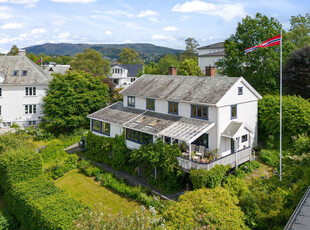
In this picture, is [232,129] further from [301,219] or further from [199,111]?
[301,219]

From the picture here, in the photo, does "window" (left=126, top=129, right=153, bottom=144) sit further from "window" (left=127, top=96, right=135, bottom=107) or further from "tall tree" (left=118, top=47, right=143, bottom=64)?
"tall tree" (left=118, top=47, right=143, bottom=64)

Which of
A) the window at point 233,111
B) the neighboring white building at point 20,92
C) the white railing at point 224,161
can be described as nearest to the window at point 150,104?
the window at point 233,111

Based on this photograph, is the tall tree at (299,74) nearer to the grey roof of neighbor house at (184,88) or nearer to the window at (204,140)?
the grey roof of neighbor house at (184,88)

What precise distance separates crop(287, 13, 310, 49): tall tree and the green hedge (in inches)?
1637

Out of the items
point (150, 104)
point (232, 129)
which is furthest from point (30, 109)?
point (232, 129)

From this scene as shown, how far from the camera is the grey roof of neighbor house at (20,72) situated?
41438 millimetres

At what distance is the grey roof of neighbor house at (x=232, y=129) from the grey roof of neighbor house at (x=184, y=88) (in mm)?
2739

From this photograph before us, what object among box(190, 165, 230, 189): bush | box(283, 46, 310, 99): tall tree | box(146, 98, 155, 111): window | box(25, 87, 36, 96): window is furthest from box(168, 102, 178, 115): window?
box(25, 87, 36, 96): window

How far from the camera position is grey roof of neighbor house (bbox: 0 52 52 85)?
41438 millimetres

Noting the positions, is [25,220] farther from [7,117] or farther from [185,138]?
[7,117]

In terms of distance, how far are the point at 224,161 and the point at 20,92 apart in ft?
108

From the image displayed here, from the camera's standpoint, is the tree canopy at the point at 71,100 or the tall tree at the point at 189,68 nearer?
the tree canopy at the point at 71,100

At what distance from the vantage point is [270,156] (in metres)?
25.8

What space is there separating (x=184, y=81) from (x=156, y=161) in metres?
9.76
